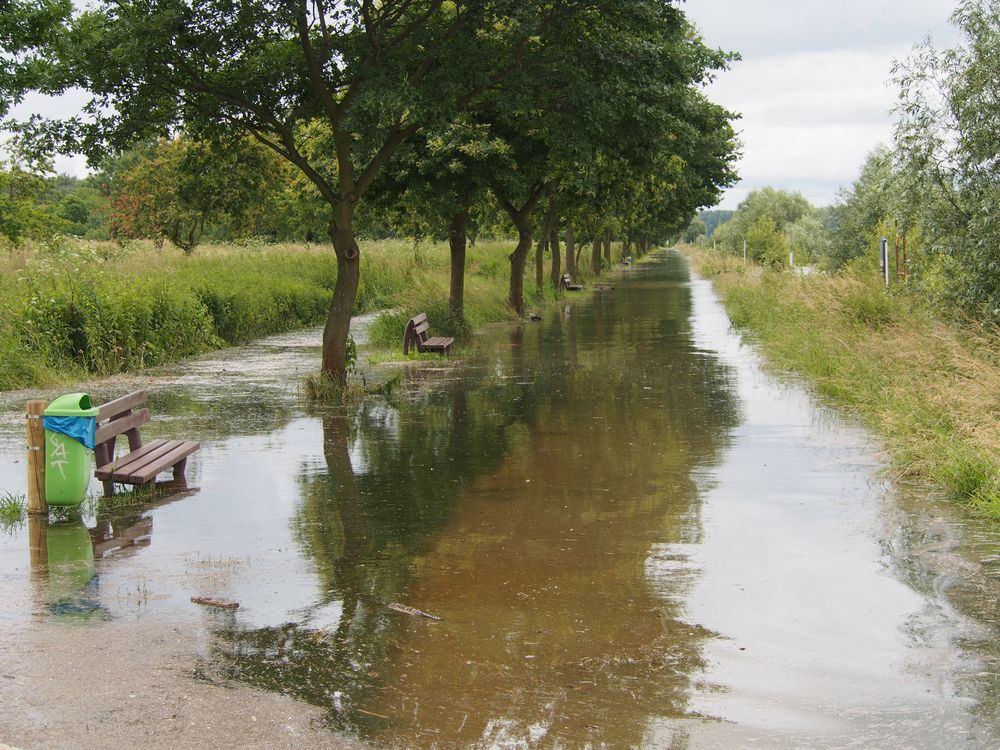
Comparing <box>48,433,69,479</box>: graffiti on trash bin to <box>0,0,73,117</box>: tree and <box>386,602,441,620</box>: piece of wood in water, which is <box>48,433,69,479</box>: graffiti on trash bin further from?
<box>0,0,73,117</box>: tree

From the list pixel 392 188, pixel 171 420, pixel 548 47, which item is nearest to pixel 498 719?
pixel 171 420

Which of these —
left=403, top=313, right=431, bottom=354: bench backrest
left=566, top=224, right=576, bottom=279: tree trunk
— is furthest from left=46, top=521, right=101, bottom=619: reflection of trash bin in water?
left=566, top=224, right=576, bottom=279: tree trunk

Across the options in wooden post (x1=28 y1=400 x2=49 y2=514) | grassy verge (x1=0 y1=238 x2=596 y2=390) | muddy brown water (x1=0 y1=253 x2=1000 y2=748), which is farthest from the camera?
grassy verge (x1=0 y1=238 x2=596 y2=390)

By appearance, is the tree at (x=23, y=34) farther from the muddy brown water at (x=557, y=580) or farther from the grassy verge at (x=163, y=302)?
the muddy brown water at (x=557, y=580)

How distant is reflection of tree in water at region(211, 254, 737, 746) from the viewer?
17.0ft

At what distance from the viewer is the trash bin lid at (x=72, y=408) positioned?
867cm

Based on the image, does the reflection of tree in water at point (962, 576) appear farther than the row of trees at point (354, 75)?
No

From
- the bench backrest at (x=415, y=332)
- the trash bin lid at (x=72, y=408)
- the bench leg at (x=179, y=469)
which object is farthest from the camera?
the bench backrest at (x=415, y=332)

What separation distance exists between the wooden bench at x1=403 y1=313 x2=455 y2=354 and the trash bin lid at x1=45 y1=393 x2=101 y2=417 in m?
10.7

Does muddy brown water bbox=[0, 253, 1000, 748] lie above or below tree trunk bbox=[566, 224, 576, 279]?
below

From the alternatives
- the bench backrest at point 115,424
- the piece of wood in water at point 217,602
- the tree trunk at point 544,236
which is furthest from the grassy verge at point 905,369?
the tree trunk at point 544,236

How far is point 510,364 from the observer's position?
19344 mm

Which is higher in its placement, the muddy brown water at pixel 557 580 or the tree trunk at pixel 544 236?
the tree trunk at pixel 544 236

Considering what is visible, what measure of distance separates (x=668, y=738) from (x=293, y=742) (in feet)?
5.18
